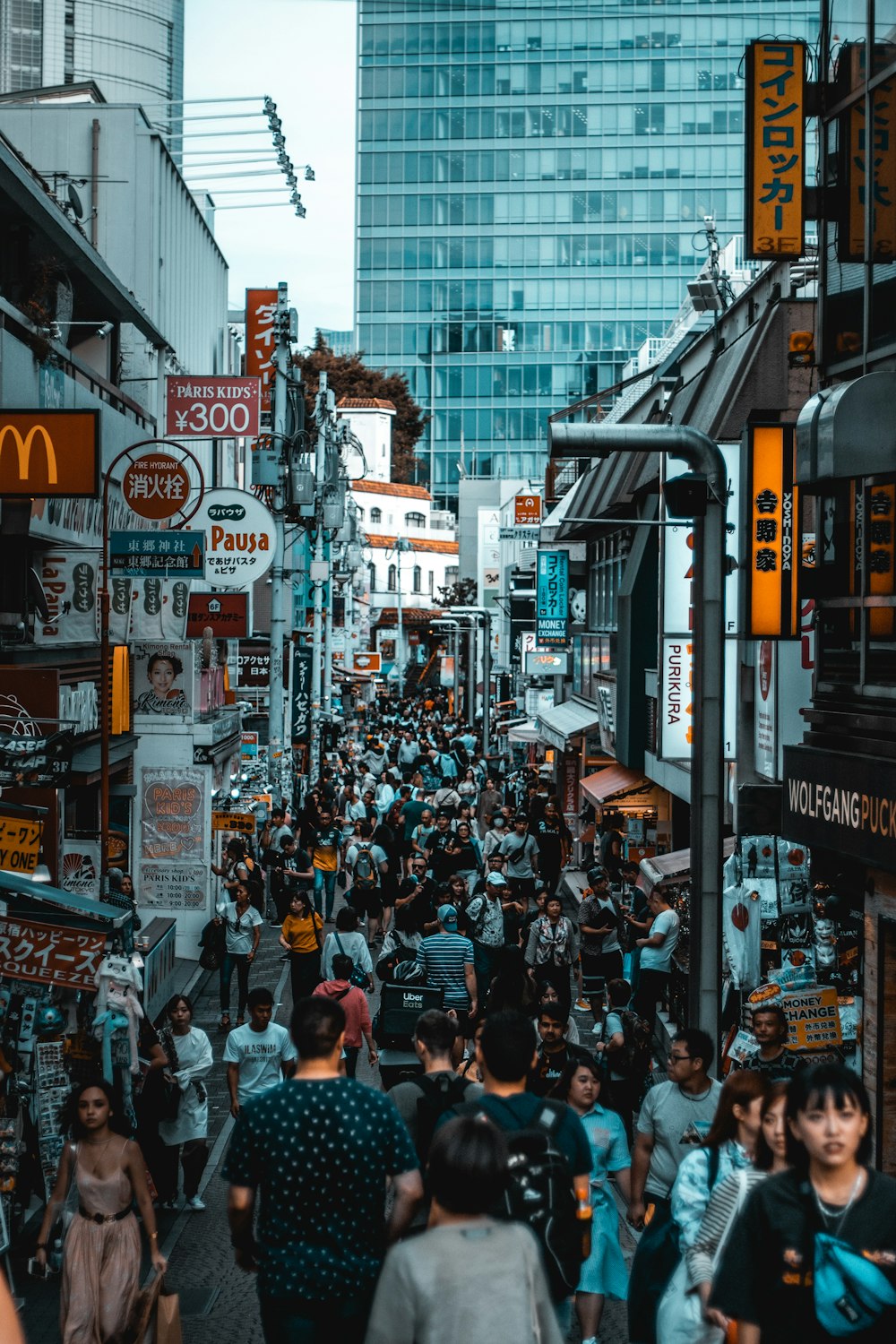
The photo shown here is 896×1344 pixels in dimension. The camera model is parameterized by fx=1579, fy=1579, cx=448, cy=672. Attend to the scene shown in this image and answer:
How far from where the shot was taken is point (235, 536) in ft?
70.5

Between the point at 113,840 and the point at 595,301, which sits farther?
the point at 595,301

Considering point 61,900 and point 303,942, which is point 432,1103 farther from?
point 303,942

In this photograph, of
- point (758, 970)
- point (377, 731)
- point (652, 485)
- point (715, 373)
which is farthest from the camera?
point (377, 731)

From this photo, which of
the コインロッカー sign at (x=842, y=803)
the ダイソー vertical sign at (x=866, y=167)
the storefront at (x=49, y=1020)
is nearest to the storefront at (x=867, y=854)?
the コインロッカー sign at (x=842, y=803)

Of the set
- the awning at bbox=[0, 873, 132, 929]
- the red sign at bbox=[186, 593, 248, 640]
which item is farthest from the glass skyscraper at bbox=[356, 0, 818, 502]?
the awning at bbox=[0, 873, 132, 929]

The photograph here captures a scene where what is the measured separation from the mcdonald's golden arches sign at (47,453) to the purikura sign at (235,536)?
334 inches

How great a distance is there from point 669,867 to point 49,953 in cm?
780

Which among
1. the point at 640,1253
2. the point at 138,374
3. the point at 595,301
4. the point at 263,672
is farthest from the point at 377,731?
the point at 595,301

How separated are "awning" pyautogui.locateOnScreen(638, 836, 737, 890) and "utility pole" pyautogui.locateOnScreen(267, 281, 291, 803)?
446 inches

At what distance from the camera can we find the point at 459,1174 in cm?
418

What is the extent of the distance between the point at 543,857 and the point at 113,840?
6.71 m

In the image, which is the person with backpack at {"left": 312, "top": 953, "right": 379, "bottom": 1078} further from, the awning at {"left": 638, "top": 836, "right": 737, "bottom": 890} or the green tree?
the green tree

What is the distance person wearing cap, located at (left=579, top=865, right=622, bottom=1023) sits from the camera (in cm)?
1526

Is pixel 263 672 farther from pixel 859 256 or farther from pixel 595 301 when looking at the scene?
pixel 595 301
